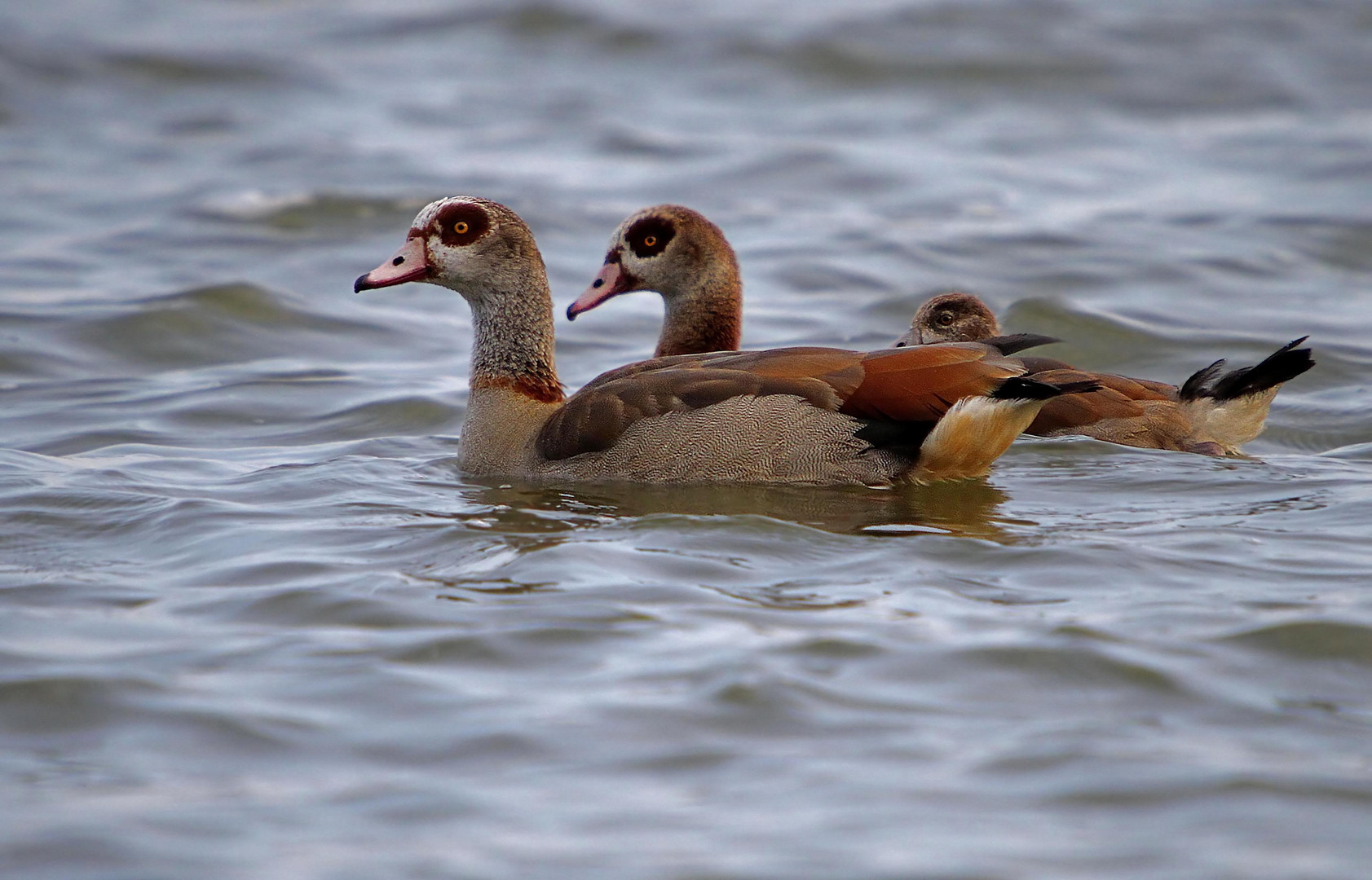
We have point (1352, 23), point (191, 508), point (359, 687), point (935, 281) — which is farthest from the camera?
point (1352, 23)

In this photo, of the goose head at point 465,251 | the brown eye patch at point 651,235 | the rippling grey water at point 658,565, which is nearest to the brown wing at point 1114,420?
the rippling grey water at point 658,565

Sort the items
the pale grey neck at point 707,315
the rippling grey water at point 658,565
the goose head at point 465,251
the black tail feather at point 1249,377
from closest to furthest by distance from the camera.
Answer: the rippling grey water at point 658,565, the black tail feather at point 1249,377, the goose head at point 465,251, the pale grey neck at point 707,315

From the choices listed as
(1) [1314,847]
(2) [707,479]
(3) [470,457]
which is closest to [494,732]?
(1) [1314,847]

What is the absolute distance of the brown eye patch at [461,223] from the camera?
370 inches

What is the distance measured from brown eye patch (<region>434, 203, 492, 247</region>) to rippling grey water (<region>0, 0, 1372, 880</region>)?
A: 131 centimetres

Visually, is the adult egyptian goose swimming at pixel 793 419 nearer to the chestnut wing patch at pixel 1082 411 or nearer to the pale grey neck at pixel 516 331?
the pale grey neck at pixel 516 331

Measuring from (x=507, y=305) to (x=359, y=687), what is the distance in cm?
392

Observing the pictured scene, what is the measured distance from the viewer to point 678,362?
8945 millimetres

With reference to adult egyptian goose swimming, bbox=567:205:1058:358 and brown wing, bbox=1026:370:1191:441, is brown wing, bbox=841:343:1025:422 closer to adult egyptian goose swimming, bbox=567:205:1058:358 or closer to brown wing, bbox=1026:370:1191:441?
brown wing, bbox=1026:370:1191:441

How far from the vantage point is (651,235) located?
33.7ft

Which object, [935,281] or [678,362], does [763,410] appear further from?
[935,281]

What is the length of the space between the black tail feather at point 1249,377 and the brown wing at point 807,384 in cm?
141

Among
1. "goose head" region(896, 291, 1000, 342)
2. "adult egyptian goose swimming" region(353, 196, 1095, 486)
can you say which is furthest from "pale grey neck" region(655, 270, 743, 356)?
"adult egyptian goose swimming" region(353, 196, 1095, 486)

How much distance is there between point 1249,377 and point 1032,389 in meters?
1.70
